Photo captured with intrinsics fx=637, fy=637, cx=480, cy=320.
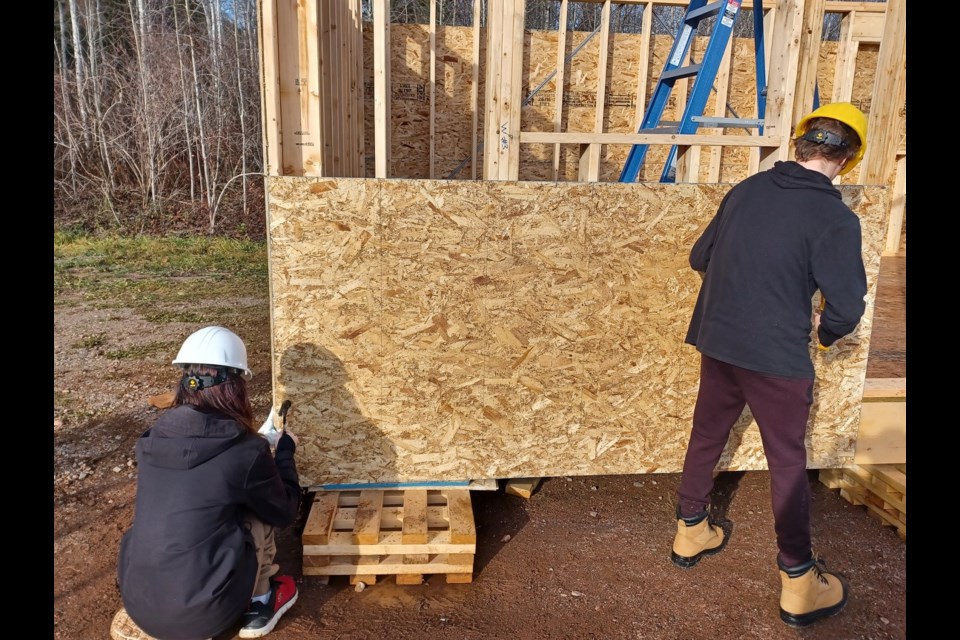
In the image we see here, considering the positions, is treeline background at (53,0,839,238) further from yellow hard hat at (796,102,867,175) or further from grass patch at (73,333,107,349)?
yellow hard hat at (796,102,867,175)

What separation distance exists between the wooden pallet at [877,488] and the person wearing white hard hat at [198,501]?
387 centimetres

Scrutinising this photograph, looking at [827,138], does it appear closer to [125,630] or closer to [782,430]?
[782,430]

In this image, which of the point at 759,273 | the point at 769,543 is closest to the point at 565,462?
the point at 769,543

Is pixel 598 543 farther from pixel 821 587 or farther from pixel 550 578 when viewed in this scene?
pixel 821 587

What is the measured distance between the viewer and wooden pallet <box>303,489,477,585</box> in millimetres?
3510

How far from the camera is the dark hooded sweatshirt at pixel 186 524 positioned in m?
2.70

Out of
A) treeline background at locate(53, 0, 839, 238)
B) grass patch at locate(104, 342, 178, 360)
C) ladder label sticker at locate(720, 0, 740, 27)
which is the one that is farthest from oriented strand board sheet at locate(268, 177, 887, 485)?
treeline background at locate(53, 0, 839, 238)

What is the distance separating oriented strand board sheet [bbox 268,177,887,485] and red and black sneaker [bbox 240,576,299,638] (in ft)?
2.71

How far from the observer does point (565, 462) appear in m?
4.26

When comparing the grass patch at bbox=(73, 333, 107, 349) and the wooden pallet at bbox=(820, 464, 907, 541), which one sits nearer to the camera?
the wooden pallet at bbox=(820, 464, 907, 541)

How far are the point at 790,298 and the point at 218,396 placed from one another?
273cm

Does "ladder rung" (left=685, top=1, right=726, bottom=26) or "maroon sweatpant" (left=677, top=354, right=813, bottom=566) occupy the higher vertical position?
"ladder rung" (left=685, top=1, right=726, bottom=26)

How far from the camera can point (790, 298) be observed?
3123 mm

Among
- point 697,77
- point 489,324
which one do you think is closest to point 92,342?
point 489,324
